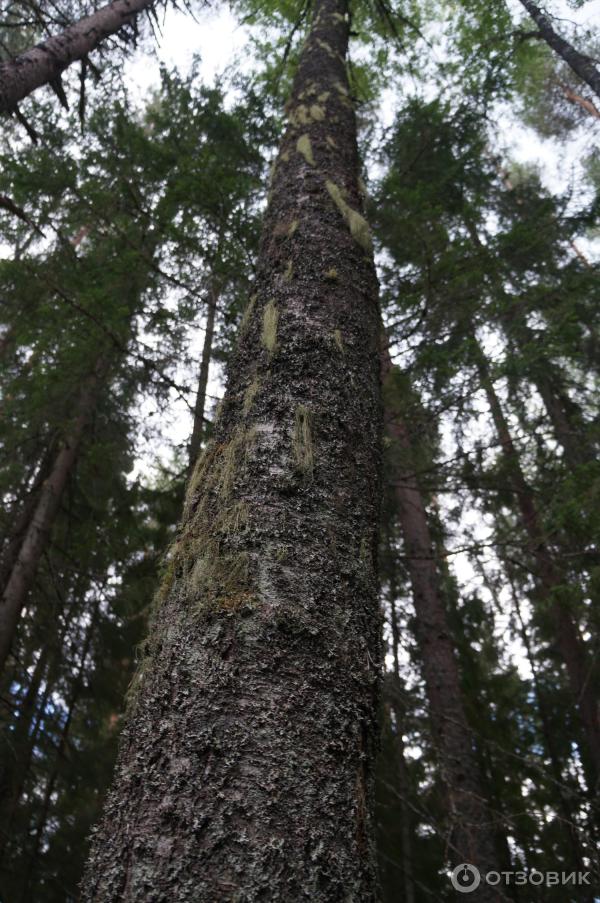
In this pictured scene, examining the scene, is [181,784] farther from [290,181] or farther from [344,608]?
[290,181]

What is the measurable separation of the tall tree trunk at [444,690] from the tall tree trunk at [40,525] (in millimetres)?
4235

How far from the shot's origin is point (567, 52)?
930 centimetres

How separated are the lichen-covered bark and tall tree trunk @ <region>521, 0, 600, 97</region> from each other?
946 centimetres

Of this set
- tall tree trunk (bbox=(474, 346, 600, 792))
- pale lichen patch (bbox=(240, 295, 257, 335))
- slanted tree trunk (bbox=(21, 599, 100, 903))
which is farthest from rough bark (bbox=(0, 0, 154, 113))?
tall tree trunk (bbox=(474, 346, 600, 792))

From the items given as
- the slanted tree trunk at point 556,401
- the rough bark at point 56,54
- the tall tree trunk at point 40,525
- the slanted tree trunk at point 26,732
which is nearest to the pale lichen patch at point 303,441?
the rough bark at point 56,54

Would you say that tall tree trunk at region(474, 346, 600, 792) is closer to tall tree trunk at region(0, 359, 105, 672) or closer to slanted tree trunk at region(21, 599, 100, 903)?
tall tree trunk at region(0, 359, 105, 672)

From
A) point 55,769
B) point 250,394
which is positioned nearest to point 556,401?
point 55,769

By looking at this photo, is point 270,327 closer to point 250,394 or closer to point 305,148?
point 250,394

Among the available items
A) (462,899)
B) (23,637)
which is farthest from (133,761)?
(23,637)

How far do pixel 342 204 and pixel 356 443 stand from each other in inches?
55.9

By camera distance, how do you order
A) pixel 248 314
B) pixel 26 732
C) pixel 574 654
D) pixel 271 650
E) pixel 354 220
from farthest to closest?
1. pixel 574 654
2. pixel 26 732
3. pixel 354 220
4. pixel 248 314
5. pixel 271 650

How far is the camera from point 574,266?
1017 cm

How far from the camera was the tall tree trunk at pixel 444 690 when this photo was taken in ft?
17.8

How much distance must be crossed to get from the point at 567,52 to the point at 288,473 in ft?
36.4
